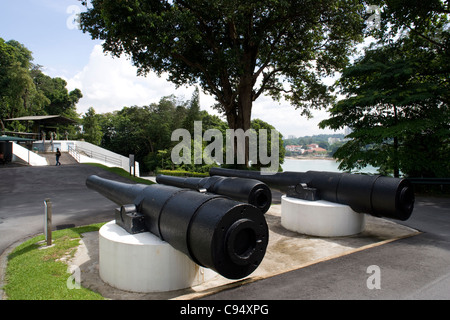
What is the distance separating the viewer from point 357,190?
6500 millimetres

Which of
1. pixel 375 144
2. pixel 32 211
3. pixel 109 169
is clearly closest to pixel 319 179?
pixel 375 144

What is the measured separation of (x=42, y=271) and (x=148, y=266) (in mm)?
2166

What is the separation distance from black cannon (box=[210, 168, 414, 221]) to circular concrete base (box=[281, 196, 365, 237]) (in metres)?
0.24

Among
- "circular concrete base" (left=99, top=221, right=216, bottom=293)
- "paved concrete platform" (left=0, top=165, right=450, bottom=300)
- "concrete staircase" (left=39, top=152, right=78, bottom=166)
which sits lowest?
"paved concrete platform" (left=0, top=165, right=450, bottom=300)

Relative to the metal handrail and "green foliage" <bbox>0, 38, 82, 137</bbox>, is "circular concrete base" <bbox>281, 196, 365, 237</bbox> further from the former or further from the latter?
"green foliage" <bbox>0, 38, 82, 137</bbox>

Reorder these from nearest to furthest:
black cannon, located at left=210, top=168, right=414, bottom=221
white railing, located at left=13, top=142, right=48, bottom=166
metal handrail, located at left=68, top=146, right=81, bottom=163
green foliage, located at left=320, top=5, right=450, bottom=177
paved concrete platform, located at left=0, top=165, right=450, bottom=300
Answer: paved concrete platform, located at left=0, top=165, right=450, bottom=300 → black cannon, located at left=210, top=168, right=414, bottom=221 → green foliage, located at left=320, top=5, right=450, bottom=177 → white railing, located at left=13, top=142, right=48, bottom=166 → metal handrail, located at left=68, top=146, right=81, bottom=163

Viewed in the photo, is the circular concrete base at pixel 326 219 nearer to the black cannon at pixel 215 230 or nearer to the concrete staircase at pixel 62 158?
the black cannon at pixel 215 230

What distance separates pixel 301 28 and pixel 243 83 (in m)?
4.25

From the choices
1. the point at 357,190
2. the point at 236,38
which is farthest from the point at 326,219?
the point at 236,38

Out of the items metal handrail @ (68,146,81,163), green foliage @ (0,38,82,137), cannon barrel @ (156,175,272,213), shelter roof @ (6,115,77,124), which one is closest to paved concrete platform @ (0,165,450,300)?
cannon barrel @ (156,175,272,213)

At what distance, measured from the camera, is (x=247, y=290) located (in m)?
3.89

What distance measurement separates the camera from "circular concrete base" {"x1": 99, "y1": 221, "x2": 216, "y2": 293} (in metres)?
3.93

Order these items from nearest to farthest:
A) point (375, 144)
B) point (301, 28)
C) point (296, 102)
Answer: point (375, 144) < point (301, 28) < point (296, 102)
